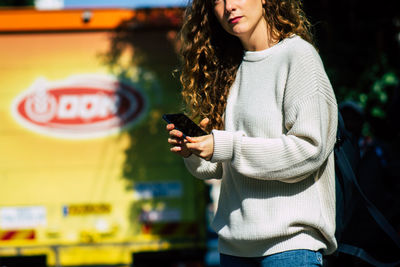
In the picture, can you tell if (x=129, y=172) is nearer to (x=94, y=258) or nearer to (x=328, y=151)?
(x=94, y=258)

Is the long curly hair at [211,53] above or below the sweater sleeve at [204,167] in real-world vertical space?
above

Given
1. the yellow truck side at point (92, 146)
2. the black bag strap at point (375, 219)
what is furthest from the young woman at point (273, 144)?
the yellow truck side at point (92, 146)

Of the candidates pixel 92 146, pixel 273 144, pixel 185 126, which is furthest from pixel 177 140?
pixel 92 146

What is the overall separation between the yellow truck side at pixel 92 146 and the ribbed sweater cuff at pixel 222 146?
398 centimetres

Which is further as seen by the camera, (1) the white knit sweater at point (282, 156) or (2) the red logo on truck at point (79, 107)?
(2) the red logo on truck at point (79, 107)

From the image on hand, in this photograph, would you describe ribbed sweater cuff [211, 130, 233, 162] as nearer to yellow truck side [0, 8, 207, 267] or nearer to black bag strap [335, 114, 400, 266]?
black bag strap [335, 114, 400, 266]

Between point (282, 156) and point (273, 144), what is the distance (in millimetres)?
47

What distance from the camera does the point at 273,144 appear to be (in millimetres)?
1867

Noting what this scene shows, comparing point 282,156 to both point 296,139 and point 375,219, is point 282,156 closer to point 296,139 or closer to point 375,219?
point 296,139

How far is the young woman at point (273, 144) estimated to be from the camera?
187 centimetres

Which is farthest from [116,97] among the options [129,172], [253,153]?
[253,153]

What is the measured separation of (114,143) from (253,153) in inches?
165

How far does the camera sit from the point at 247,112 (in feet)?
6.54

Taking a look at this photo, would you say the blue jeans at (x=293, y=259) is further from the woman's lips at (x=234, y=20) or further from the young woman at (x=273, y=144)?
the woman's lips at (x=234, y=20)
